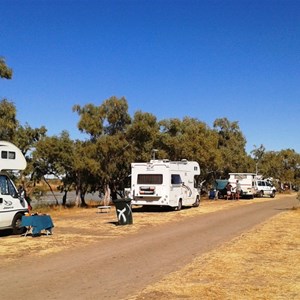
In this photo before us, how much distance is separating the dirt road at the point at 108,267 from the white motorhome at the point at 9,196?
359cm

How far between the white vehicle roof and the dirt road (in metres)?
4.42

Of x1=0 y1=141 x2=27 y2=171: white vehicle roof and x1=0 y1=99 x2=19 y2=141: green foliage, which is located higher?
x1=0 y1=99 x2=19 y2=141: green foliage

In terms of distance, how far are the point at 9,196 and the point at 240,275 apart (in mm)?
9322

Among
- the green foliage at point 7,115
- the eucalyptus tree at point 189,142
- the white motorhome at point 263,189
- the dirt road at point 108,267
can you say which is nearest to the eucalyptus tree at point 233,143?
the white motorhome at point 263,189

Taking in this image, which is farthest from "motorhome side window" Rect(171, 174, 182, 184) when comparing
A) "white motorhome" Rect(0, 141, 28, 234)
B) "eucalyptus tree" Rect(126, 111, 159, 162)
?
"white motorhome" Rect(0, 141, 28, 234)

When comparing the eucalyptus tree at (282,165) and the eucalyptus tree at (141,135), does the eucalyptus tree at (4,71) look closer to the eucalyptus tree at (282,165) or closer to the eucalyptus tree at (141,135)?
the eucalyptus tree at (141,135)

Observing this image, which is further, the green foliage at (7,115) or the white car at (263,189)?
the white car at (263,189)

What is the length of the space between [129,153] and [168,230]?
16.6 metres

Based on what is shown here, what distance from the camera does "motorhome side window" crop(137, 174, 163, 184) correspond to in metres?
26.4

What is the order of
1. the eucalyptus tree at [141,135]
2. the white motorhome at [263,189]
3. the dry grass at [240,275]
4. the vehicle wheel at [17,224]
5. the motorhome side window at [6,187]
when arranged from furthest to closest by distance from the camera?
the white motorhome at [263,189]
the eucalyptus tree at [141,135]
the vehicle wheel at [17,224]
the motorhome side window at [6,187]
the dry grass at [240,275]

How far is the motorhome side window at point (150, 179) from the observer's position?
26.4m

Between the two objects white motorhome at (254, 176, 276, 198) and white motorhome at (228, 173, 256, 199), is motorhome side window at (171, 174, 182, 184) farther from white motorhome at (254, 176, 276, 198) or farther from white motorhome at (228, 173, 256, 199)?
white motorhome at (254, 176, 276, 198)

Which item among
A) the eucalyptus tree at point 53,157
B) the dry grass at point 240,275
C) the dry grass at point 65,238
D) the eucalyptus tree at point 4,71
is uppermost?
the eucalyptus tree at point 4,71

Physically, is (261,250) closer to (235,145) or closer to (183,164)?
(183,164)
